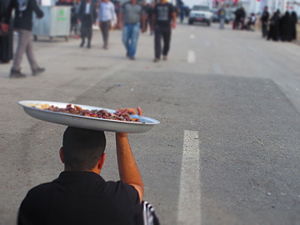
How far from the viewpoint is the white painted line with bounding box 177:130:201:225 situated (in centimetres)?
450

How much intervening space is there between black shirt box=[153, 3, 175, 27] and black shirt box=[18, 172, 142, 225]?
1384 cm

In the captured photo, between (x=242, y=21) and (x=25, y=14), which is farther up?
(x=25, y=14)

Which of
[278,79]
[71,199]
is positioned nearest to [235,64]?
[278,79]

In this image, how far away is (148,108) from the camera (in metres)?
8.82

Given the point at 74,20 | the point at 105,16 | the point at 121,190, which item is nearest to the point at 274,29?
the point at 74,20

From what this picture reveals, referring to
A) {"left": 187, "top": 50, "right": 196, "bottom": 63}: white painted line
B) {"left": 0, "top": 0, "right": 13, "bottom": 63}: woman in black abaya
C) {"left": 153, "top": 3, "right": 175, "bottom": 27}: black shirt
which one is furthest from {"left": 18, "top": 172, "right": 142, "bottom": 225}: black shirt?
{"left": 187, "top": 50, "right": 196, "bottom": 63}: white painted line

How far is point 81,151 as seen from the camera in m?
2.58

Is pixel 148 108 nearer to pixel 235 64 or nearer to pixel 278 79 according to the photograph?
pixel 278 79

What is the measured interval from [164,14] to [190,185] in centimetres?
1134

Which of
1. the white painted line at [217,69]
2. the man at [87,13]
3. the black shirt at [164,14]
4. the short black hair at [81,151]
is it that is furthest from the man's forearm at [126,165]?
the man at [87,13]

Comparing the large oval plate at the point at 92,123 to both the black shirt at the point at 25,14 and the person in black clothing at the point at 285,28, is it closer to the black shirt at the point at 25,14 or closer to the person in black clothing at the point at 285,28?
the black shirt at the point at 25,14

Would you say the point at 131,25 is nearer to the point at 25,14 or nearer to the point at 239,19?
the point at 25,14

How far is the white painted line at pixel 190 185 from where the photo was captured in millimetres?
4496

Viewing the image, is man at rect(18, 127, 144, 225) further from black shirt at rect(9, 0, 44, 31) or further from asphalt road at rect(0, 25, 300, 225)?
black shirt at rect(9, 0, 44, 31)
